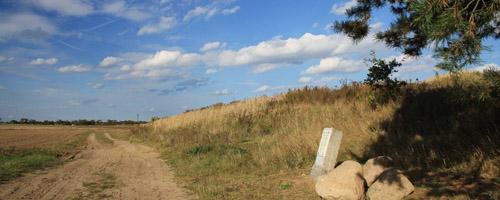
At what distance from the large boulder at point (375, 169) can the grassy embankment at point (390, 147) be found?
65 centimetres

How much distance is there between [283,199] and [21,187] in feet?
18.3

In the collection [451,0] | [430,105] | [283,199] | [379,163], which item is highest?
[451,0]

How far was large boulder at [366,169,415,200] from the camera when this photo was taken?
782cm

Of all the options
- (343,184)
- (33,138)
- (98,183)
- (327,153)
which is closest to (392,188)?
(343,184)

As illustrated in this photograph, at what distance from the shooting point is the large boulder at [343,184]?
8188 mm

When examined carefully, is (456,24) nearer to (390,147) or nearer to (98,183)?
(390,147)

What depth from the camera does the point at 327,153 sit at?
10.0 metres

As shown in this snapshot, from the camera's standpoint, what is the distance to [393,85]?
15711 millimetres

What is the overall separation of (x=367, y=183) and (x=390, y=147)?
3.46m

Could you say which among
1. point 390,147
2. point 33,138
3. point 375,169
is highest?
point 33,138

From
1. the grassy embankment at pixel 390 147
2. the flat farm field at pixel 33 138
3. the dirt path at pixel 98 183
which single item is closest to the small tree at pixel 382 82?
the grassy embankment at pixel 390 147

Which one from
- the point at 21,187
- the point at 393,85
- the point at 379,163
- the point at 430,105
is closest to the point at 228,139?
the point at 393,85

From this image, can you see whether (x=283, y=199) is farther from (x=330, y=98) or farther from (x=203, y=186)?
(x=330, y=98)

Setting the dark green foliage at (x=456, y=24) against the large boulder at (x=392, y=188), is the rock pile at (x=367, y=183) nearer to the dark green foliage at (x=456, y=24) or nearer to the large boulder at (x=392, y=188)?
the large boulder at (x=392, y=188)
